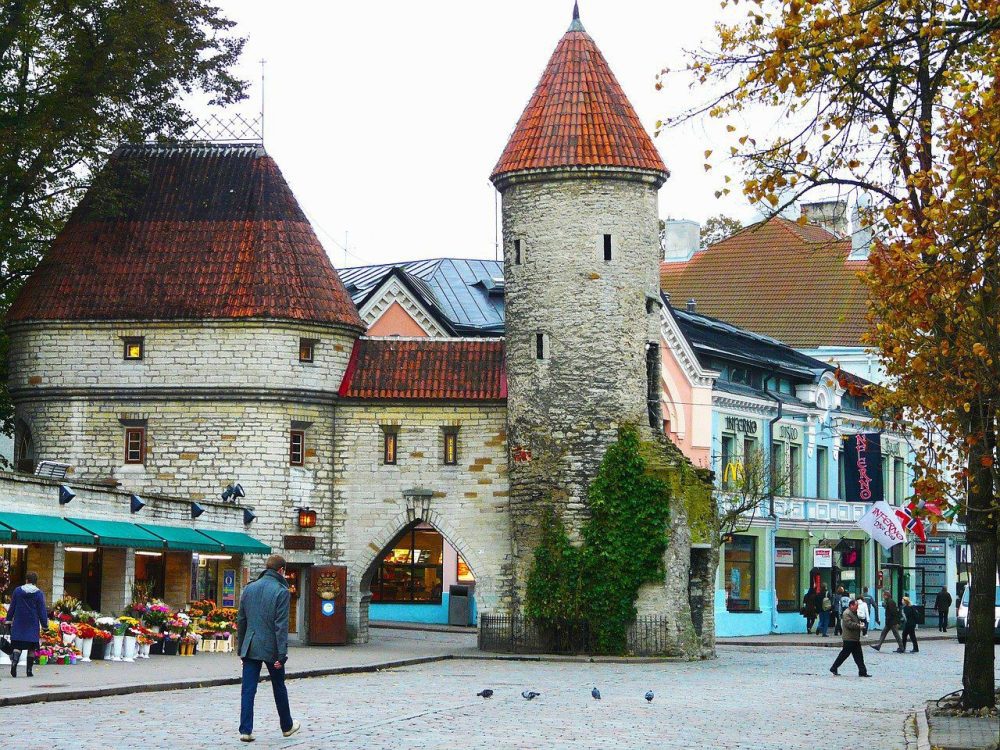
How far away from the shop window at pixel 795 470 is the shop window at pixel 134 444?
22547 mm

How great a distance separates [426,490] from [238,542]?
16.8ft

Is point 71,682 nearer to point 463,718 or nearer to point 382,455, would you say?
point 463,718

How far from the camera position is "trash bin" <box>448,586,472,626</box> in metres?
53.3

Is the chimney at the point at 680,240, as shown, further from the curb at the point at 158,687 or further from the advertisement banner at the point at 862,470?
the curb at the point at 158,687

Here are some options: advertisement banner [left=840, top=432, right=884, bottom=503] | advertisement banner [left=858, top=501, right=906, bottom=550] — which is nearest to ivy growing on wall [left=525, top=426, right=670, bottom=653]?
advertisement banner [left=858, top=501, right=906, bottom=550]

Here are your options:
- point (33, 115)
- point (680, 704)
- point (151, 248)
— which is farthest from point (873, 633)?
point (680, 704)

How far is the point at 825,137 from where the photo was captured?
16.5 meters

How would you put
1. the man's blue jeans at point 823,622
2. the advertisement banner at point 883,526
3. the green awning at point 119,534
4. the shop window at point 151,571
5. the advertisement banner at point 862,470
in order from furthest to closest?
the advertisement banner at point 862,470 < the man's blue jeans at point 823,622 < the advertisement banner at point 883,526 < the shop window at point 151,571 < the green awning at point 119,534

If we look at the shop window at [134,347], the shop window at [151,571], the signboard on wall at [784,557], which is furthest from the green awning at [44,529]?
the signboard on wall at [784,557]

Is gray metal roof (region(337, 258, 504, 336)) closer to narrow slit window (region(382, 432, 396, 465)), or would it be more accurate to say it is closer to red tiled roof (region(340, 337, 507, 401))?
red tiled roof (region(340, 337, 507, 401))

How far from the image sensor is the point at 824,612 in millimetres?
54188

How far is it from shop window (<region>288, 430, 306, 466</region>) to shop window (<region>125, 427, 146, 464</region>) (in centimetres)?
336

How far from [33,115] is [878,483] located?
29.8 metres

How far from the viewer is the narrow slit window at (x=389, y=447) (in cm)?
4225
